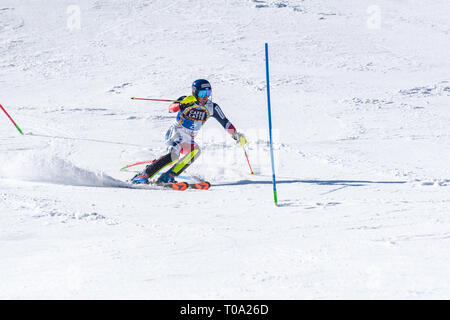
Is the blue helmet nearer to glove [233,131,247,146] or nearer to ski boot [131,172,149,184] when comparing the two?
glove [233,131,247,146]

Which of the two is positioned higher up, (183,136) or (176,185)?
(183,136)

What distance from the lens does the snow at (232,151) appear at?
13.7ft

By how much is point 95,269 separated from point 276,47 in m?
16.0

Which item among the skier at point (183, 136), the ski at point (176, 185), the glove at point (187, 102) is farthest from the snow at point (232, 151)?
the glove at point (187, 102)

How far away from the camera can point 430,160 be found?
871cm

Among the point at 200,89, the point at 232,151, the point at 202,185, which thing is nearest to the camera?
the point at 202,185

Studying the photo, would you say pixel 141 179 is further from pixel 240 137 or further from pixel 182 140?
pixel 240 137

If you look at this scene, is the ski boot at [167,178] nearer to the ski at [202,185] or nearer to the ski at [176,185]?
the ski at [176,185]

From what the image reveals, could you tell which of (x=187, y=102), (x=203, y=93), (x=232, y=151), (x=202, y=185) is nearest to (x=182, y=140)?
(x=187, y=102)

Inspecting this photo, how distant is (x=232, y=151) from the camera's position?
9.88 metres

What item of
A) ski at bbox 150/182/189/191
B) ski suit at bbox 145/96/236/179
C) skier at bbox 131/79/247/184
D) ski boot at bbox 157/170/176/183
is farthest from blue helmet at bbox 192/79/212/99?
ski at bbox 150/182/189/191

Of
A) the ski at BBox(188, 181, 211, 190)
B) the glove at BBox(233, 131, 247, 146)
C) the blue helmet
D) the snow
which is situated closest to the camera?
the snow

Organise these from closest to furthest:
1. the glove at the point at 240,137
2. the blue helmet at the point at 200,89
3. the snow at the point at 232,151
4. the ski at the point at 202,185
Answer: the snow at the point at 232,151
the ski at the point at 202,185
the blue helmet at the point at 200,89
the glove at the point at 240,137

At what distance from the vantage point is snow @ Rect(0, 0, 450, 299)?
417cm
